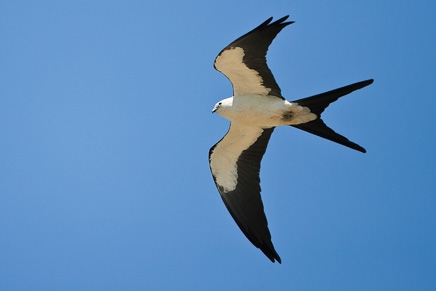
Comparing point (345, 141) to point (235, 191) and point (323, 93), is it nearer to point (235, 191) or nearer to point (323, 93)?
point (323, 93)

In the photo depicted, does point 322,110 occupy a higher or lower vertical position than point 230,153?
lower

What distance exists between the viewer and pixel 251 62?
10133 millimetres

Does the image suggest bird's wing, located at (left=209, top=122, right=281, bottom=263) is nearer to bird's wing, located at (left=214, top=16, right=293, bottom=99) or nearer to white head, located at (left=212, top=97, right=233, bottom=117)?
white head, located at (left=212, top=97, right=233, bottom=117)

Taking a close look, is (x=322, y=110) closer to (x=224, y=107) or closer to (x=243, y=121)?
(x=243, y=121)

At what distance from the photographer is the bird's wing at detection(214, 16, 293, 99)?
964 centimetres

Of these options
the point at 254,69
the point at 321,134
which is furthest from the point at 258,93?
the point at 321,134

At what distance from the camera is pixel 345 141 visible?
396 inches

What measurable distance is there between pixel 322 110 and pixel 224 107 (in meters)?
1.57

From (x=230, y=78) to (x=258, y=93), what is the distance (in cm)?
52

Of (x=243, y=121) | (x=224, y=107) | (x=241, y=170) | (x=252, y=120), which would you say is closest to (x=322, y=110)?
(x=252, y=120)

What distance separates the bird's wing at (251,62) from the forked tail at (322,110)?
1.95 feet

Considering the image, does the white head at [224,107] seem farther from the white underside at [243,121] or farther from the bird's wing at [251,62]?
the bird's wing at [251,62]

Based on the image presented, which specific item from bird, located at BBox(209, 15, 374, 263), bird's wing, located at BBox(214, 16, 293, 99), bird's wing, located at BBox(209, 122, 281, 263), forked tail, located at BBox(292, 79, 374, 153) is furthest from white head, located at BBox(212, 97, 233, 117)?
forked tail, located at BBox(292, 79, 374, 153)

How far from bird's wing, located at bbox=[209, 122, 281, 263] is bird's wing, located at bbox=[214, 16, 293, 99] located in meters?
0.85
